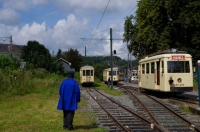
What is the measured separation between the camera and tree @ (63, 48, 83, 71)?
84050mm

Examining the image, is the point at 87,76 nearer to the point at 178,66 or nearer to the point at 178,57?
the point at 178,66

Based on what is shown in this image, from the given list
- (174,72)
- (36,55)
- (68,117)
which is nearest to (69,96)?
(68,117)

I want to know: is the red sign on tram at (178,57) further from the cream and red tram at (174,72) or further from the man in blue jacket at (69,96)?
the man in blue jacket at (69,96)

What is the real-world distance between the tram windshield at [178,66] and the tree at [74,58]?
211 ft

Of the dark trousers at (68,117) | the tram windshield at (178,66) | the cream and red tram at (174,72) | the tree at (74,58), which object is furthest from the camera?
the tree at (74,58)

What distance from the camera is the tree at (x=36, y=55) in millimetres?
61406

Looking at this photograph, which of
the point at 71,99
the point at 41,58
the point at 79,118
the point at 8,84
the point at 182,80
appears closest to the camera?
the point at 71,99

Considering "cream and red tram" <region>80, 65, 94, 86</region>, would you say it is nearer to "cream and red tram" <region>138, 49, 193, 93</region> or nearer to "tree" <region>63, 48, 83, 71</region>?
"cream and red tram" <region>138, 49, 193, 93</region>

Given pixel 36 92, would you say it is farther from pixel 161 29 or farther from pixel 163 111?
pixel 161 29

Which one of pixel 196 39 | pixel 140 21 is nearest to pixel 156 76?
pixel 196 39

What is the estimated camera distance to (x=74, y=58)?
277 feet

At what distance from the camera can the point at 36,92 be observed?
24.6 m

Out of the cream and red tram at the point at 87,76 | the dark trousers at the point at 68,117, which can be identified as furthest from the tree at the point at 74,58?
the dark trousers at the point at 68,117

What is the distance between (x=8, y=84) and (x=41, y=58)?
39386 millimetres
